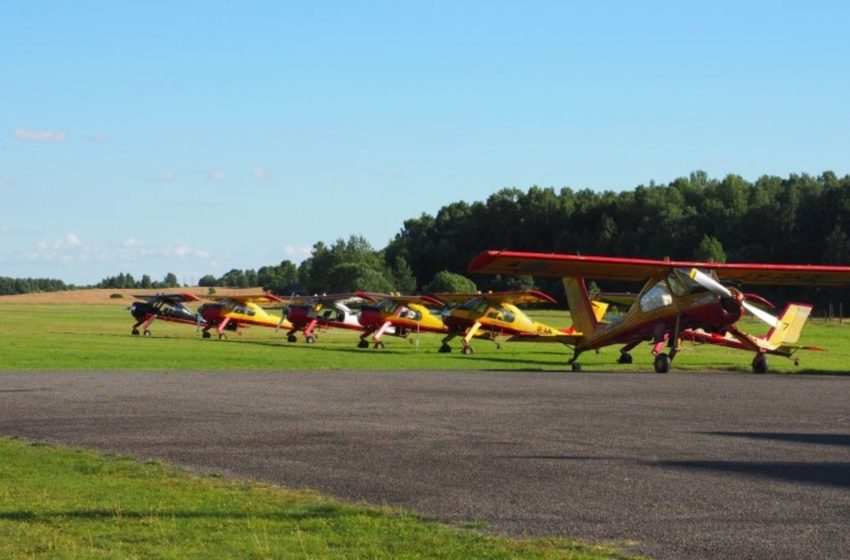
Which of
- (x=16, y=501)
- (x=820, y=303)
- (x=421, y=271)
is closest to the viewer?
(x=16, y=501)

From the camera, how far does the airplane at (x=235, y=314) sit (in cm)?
5253

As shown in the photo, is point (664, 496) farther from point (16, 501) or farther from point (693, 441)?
point (16, 501)

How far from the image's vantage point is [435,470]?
36.5 ft

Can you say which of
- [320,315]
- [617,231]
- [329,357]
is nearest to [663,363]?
[329,357]

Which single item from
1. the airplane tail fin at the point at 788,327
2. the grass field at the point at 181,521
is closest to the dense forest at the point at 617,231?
the airplane tail fin at the point at 788,327

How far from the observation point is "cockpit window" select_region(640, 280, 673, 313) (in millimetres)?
28609

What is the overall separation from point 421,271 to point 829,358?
3746 inches

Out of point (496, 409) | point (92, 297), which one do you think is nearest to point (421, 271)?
point (92, 297)

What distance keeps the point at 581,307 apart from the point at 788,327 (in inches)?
201

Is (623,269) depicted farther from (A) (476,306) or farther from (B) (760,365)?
(A) (476,306)

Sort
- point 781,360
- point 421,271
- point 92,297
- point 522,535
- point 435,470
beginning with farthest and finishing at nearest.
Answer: point 92,297 → point 421,271 → point 781,360 → point 435,470 → point 522,535

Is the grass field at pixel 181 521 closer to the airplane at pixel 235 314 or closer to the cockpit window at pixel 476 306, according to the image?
the cockpit window at pixel 476 306

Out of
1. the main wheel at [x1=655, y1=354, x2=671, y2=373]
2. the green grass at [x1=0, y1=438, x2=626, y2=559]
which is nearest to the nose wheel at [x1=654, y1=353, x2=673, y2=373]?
the main wheel at [x1=655, y1=354, x2=671, y2=373]

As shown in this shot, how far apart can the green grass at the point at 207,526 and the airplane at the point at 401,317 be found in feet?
110
